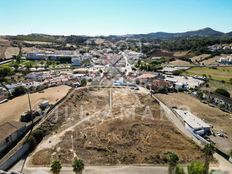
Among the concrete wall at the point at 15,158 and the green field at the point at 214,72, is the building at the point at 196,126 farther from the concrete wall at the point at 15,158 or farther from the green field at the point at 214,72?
the green field at the point at 214,72

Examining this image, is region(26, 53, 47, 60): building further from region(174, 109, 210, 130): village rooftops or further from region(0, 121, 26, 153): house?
region(0, 121, 26, 153): house

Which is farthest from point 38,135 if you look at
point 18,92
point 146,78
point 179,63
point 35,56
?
point 179,63

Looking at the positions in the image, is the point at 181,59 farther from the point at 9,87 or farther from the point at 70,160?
the point at 70,160

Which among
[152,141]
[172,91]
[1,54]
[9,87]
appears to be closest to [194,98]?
[172,91]

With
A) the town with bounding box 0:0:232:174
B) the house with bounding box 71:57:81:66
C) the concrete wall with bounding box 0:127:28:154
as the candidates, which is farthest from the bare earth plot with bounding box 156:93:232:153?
the house with bounding box 71:57:81:66

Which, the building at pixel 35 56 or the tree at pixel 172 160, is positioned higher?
the tree at pixel 172 160

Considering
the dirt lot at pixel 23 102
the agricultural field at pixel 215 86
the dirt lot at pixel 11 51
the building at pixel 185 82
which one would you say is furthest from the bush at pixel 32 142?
the dirt lot at pixel 11 51
